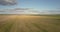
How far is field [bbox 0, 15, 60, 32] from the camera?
225 centimetres

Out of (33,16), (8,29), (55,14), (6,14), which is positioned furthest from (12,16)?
(55,14)

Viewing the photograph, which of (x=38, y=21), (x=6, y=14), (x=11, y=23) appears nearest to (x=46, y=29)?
(x=38, y=21)

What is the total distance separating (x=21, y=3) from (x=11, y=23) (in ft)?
1.64

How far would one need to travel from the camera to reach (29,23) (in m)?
A: 2.33

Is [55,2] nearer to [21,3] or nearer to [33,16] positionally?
[33,16]

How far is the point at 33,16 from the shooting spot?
94.0 inches

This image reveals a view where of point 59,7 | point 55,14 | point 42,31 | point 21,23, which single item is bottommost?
point 42,31

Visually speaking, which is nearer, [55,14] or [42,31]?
[42,31]

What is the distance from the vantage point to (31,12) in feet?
7.89

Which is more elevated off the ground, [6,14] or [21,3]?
[21,3]

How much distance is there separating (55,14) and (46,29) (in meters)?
0.42

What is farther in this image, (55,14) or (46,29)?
(55,14)

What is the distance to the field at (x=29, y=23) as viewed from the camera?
2246 millimetres

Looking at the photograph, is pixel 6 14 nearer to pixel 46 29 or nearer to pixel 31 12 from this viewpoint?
pixel 31 12
